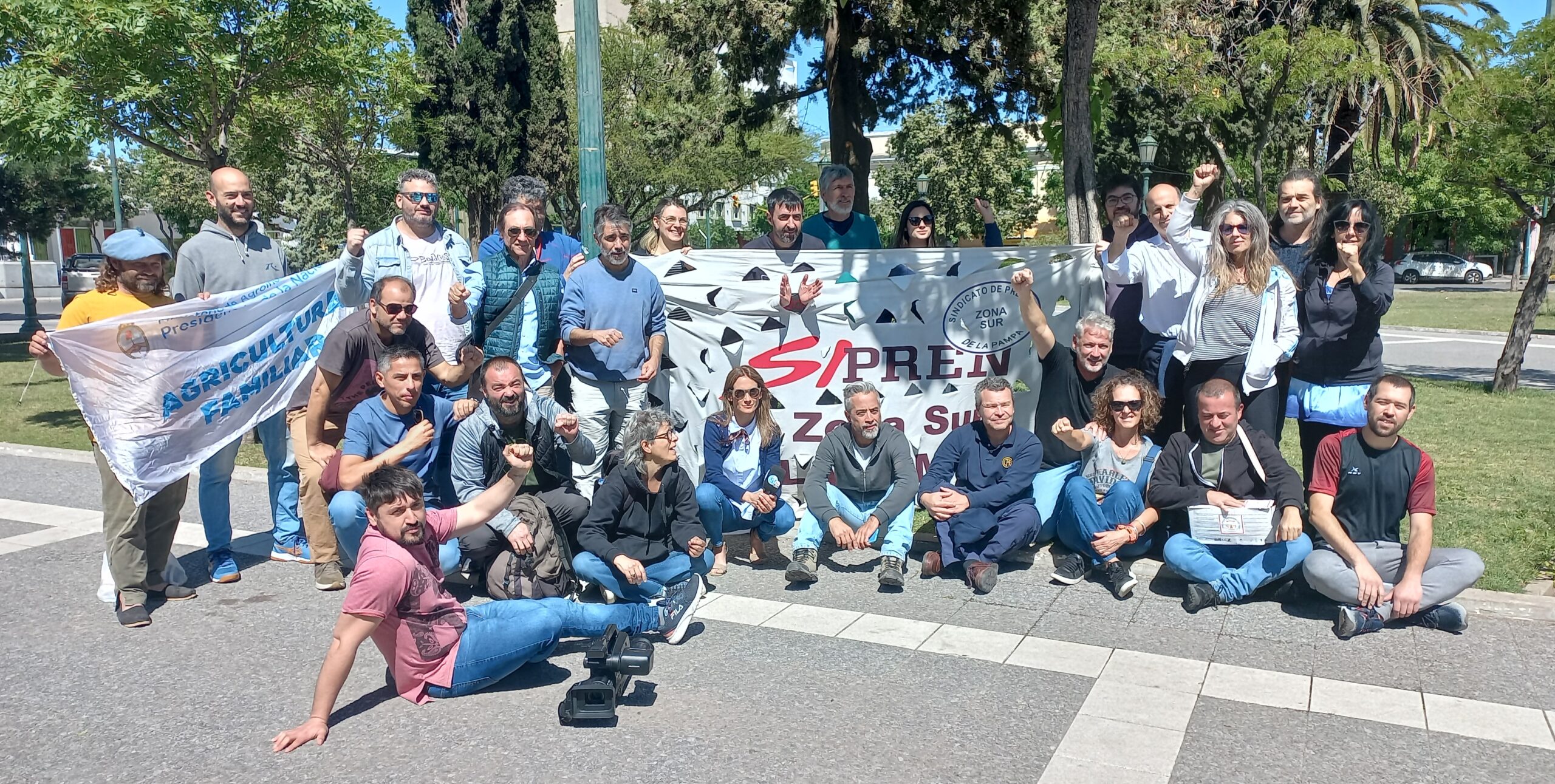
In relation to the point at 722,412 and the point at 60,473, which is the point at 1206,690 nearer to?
the point at 722,412

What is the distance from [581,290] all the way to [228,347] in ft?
6.09

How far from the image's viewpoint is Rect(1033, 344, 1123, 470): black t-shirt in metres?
5.98

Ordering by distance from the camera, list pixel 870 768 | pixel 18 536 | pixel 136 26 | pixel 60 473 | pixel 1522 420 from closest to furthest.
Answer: pixel 870 768 → pixel 18 536 → pixel 60 473 → pixel 1522 420 → pixel 136 26

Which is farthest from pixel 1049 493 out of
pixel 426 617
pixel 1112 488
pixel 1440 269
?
pixel 1440 269

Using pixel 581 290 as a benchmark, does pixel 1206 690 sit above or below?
below

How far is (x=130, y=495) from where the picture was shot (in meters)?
5.32

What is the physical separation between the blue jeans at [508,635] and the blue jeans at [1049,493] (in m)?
2.52

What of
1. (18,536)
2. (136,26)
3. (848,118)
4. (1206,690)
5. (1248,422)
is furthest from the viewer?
(848,118)

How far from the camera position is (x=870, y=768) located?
3.60 metres

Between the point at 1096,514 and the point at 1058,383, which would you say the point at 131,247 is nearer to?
the point at 1058,383

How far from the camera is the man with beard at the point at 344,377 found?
541cm

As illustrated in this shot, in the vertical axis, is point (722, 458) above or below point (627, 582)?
above

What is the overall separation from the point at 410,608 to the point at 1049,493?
3.36 m

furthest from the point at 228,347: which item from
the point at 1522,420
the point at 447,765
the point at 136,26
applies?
the point at 1522,420
